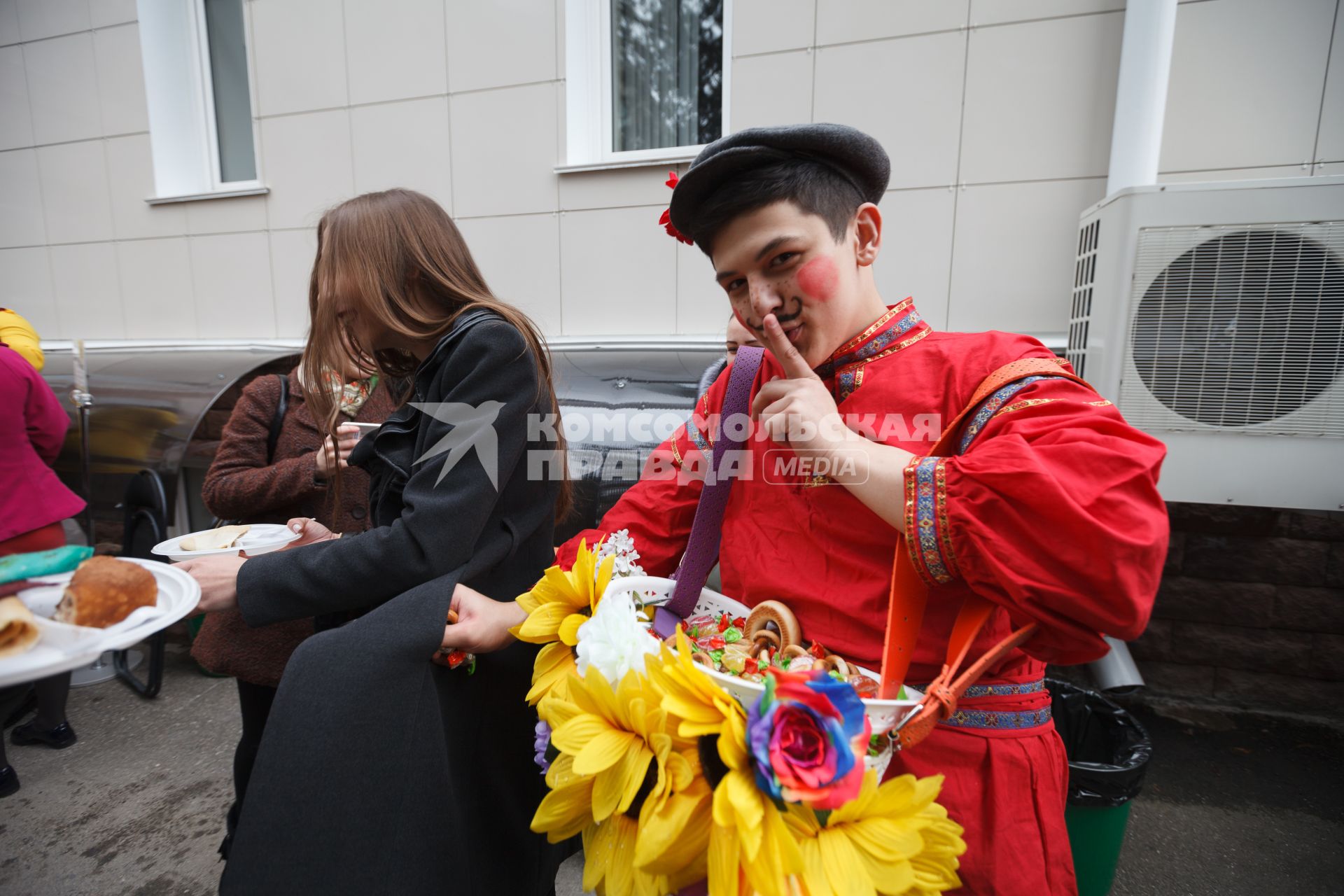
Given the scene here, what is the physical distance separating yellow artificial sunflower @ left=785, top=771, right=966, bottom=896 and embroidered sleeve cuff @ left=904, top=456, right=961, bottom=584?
0.23 m

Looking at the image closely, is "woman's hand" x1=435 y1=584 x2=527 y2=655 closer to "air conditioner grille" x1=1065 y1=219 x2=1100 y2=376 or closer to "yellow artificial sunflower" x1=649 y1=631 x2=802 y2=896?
"yellow artificial sunflower" x1=649 y1=631 x2=802 y2=896

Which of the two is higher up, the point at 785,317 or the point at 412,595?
the point at 785,317

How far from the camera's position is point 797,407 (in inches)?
32.9

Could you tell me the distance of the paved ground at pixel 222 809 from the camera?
77.6 inches

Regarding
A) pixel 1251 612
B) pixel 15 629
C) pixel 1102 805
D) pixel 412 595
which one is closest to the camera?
pixel 15 629

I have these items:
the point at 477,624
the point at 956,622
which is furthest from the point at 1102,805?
the point at 477,624

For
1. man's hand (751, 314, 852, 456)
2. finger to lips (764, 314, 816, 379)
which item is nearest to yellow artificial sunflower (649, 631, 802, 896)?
man's hand (751, 314, 852, 456)

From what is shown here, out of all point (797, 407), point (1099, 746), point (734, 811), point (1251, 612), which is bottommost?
point (1099, 746)

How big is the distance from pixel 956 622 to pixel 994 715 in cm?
17

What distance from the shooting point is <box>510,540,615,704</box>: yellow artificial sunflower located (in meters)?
0.90

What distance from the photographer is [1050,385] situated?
0.76 meters

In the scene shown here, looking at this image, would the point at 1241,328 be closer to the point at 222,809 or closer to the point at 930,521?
the point at 930,521

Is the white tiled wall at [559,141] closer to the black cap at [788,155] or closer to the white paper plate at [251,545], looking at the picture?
the black cap at [788,155]

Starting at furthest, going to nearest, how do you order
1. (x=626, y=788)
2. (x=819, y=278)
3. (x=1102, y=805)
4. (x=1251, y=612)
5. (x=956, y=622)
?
(x=1251, y=612) → (x=1102, y=805) → (x=819, y=278) → (x=956, y=622) → (x=626, y=788)
